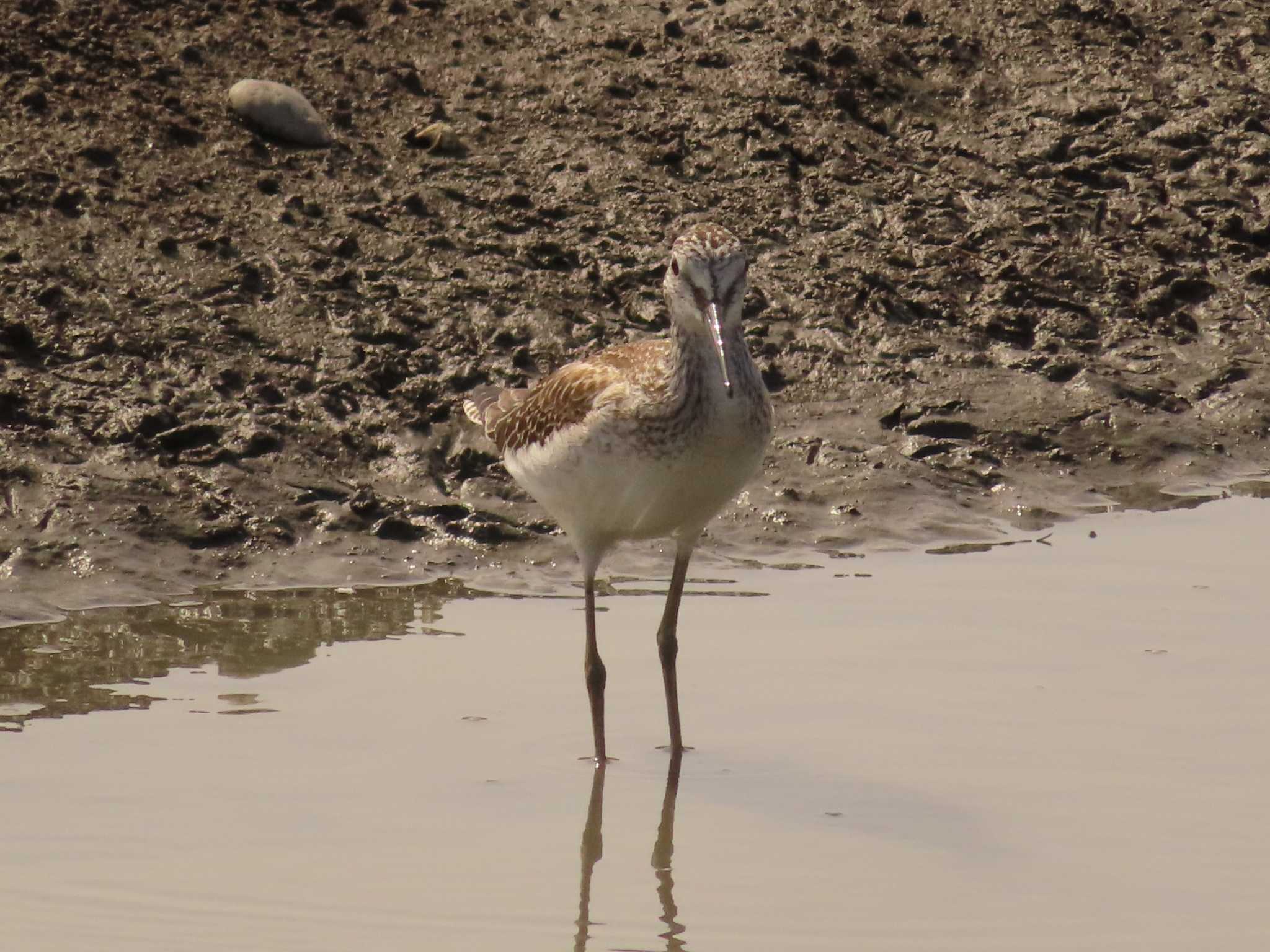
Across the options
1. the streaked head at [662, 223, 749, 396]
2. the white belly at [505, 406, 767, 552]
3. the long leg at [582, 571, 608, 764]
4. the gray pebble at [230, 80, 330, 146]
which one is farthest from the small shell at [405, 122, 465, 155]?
the streaked head at [662, 223, 749, 396]

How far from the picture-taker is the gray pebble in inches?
399

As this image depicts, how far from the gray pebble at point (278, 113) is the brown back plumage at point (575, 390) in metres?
3.20

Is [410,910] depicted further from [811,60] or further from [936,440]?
[811,60]

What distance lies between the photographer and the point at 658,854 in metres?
5.82

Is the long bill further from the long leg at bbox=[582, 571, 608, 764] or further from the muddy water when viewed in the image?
the muddy water

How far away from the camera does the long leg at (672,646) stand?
659 cm

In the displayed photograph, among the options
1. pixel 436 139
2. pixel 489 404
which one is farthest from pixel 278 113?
pixel 489 404

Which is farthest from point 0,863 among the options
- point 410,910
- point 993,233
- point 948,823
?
point 993,233

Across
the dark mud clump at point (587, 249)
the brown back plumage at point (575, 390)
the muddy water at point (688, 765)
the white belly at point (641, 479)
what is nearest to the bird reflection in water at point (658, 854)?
the muddy water at point (688, 765)

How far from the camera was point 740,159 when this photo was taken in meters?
10.6

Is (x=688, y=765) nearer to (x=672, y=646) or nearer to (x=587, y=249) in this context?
(x=672, y=646)

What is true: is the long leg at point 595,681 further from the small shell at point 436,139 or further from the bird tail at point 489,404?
the small shell at point 436,139

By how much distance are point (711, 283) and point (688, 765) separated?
60.6 inches

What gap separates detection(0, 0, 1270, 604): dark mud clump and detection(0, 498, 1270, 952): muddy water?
29.8 inches
